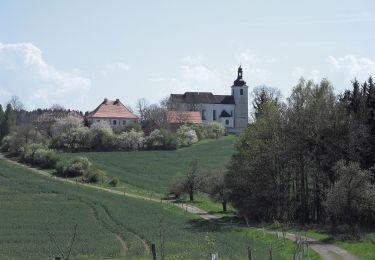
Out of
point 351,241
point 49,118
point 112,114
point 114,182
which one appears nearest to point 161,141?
point 112,114

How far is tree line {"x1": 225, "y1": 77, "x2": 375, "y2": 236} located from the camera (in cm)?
4906

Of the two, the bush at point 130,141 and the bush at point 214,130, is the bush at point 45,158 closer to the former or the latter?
the bush at point 130,141

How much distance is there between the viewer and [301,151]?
5219cm

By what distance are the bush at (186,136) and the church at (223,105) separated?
31.3 m

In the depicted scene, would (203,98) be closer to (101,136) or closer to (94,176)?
(101,136)

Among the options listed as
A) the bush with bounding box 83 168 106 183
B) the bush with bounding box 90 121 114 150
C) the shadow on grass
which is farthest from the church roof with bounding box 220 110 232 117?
the shadow on grass

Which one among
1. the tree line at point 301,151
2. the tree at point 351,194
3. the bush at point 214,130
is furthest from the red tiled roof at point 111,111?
the tree at point 351,194

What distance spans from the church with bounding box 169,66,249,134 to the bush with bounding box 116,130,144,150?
140 ft

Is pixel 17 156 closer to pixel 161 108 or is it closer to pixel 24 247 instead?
pixel 161 108

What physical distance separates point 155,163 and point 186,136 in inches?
919

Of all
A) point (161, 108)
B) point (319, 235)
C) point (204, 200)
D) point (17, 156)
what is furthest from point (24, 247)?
point (161, 108)

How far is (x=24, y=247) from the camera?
34906 mm

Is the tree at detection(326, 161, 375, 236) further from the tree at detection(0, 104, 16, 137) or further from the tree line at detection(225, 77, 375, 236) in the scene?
the tree at detection(0, 104, 16, 137)

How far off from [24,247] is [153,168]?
60.3 meters
